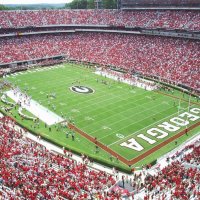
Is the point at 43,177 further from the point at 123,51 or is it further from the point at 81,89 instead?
the point at 123,51

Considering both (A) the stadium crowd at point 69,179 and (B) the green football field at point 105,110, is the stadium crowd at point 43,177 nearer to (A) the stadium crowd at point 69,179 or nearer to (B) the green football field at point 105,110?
(A) the stadium crowd at point 69,179

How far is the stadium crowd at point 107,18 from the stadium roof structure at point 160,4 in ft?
3.56

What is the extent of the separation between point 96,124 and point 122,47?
32.1m

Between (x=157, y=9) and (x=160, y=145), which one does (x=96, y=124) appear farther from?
(x=157, y=9)

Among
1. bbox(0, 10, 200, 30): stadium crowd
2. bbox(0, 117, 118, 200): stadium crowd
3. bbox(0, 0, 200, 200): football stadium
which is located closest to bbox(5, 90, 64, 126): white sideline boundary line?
bbox(0, 0, 200, 200): football stadium

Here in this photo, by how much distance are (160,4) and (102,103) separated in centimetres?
3441

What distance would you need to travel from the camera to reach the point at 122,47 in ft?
207

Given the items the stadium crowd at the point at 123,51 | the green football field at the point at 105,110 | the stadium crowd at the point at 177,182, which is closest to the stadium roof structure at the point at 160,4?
the stadium crowd at the point at 123,51

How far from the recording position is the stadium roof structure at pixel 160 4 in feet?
→ 194

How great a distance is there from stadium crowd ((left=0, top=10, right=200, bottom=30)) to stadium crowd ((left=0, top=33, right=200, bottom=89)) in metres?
2.91

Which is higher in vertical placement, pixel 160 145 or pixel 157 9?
pixel 157 9

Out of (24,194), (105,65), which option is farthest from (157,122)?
(105,65)

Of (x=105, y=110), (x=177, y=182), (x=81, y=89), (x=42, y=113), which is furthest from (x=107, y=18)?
(x=177, y=182)

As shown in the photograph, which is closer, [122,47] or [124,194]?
[124,194]
